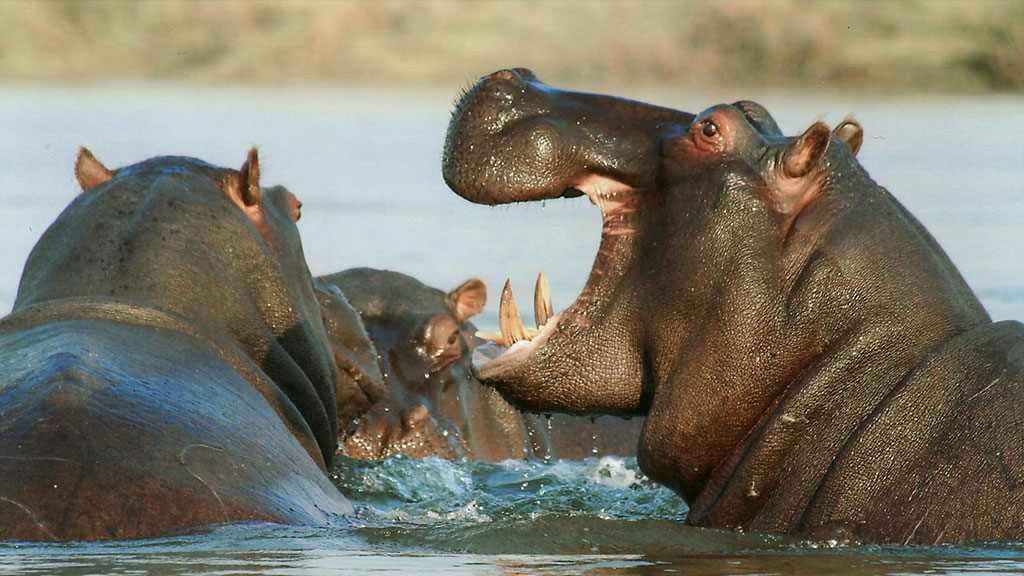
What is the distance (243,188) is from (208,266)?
0.48 metres

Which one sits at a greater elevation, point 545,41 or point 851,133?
point 545,41

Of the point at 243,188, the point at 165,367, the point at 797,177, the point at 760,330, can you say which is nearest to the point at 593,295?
the point at 760,330

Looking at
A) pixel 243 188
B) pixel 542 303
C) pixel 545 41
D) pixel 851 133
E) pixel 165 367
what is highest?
pixel 545 41

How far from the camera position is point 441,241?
1714cm

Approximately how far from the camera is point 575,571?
4320 millimetres

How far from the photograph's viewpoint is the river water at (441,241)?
4.46m

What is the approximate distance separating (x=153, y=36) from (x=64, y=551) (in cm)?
3847

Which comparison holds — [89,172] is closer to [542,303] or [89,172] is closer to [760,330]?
[542,303]

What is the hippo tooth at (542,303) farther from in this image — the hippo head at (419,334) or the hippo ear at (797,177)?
the hippo head at (419,334)

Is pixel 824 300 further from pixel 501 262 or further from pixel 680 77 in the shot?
pixel 680 77

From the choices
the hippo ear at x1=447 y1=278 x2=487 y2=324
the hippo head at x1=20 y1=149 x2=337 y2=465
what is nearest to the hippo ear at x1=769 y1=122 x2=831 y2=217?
the hippo head at x1=20 y1=149 x2=337 y2=465

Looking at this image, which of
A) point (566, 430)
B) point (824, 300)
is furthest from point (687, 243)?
point (566, 430)

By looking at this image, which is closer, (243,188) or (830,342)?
(830,342)

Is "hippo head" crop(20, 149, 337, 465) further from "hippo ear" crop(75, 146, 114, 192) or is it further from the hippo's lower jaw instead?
the hippo's lower jaw
